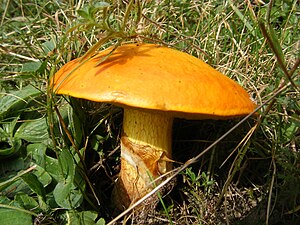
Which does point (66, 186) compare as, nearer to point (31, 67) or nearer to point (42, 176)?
point (42, 176)

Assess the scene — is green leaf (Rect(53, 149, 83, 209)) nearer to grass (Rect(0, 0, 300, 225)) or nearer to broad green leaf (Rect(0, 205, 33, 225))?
grass (Rect(0, 0, 300, 225))

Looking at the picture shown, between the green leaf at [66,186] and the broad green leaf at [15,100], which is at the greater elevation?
the broad green leaf at [15,100]

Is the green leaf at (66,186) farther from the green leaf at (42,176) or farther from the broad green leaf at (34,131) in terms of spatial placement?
the broad green leaf at (34,131)

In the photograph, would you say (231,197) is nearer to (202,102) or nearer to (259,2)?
(202,102)

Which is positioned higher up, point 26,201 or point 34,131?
point 34,131

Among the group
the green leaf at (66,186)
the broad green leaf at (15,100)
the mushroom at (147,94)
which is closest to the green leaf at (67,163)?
the green leaf at (66,186)

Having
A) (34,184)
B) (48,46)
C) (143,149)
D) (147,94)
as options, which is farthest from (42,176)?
(48,46)
